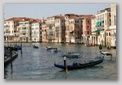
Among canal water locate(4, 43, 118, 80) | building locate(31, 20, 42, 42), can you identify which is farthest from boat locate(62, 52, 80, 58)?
building locate(31, 20, 42, 42)

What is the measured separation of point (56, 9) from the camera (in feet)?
10.0

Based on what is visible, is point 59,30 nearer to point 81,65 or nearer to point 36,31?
point 36,31

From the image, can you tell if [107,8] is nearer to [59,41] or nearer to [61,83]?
[59,41]

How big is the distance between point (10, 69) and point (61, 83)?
43cm

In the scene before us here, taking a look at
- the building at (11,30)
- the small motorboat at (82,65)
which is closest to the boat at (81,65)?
the small motorboat at (82,65)

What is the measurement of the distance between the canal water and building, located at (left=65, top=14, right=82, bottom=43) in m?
0.06

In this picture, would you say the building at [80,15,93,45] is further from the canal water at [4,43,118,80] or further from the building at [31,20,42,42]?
the building at [31,20,42,42]

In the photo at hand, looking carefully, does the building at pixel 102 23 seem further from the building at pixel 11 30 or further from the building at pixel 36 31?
the building at pixel 11 30

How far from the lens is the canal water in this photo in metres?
3.05

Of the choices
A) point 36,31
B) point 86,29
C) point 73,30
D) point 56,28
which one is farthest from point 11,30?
point 86,29

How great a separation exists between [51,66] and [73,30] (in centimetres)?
35

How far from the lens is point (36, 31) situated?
10.3 feet

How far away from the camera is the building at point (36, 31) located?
310cm
